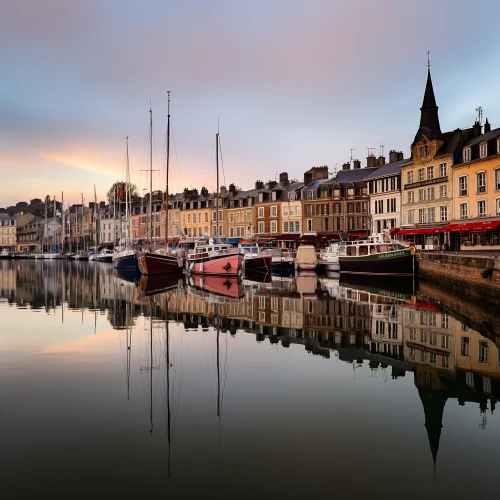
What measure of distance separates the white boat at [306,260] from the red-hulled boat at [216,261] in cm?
978

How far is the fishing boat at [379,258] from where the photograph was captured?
4009cm

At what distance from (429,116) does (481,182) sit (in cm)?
1046

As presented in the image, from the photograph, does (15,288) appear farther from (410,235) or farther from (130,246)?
(410,235)

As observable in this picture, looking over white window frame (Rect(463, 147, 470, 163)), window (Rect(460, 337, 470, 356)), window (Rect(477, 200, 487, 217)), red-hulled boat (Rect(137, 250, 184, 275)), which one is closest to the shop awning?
white window frame (Rect(463, 147, 470, 163))

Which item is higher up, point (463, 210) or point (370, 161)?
point (370, 161)

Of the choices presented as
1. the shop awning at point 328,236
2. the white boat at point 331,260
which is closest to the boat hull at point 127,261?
the white boat at point 331,260

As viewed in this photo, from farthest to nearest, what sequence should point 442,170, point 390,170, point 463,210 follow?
point 390,170
point 442,170
point 463,210

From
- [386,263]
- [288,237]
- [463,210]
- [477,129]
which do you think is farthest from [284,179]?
[386,263]

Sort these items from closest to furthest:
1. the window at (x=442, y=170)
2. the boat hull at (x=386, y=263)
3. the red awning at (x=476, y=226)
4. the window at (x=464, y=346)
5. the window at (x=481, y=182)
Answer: the window at (x=464, y=346)
the red awning at (x=476, y=226)
the boat hull at (x=386, y=263)
the window at (x=481, y=182)
the window at (x=442, y=170)

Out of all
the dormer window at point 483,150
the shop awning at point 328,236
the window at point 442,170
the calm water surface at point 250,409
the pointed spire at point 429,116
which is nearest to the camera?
the calm water surface at point 250,409

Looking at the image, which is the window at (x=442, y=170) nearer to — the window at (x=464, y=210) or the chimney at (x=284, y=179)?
the window at (x=464, y=210)

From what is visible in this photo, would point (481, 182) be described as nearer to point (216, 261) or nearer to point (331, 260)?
point (331, 260)

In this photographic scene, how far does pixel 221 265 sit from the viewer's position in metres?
41.9

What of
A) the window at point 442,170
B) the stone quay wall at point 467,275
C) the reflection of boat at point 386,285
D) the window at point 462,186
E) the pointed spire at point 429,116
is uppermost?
the pointed spire at point 429,116
